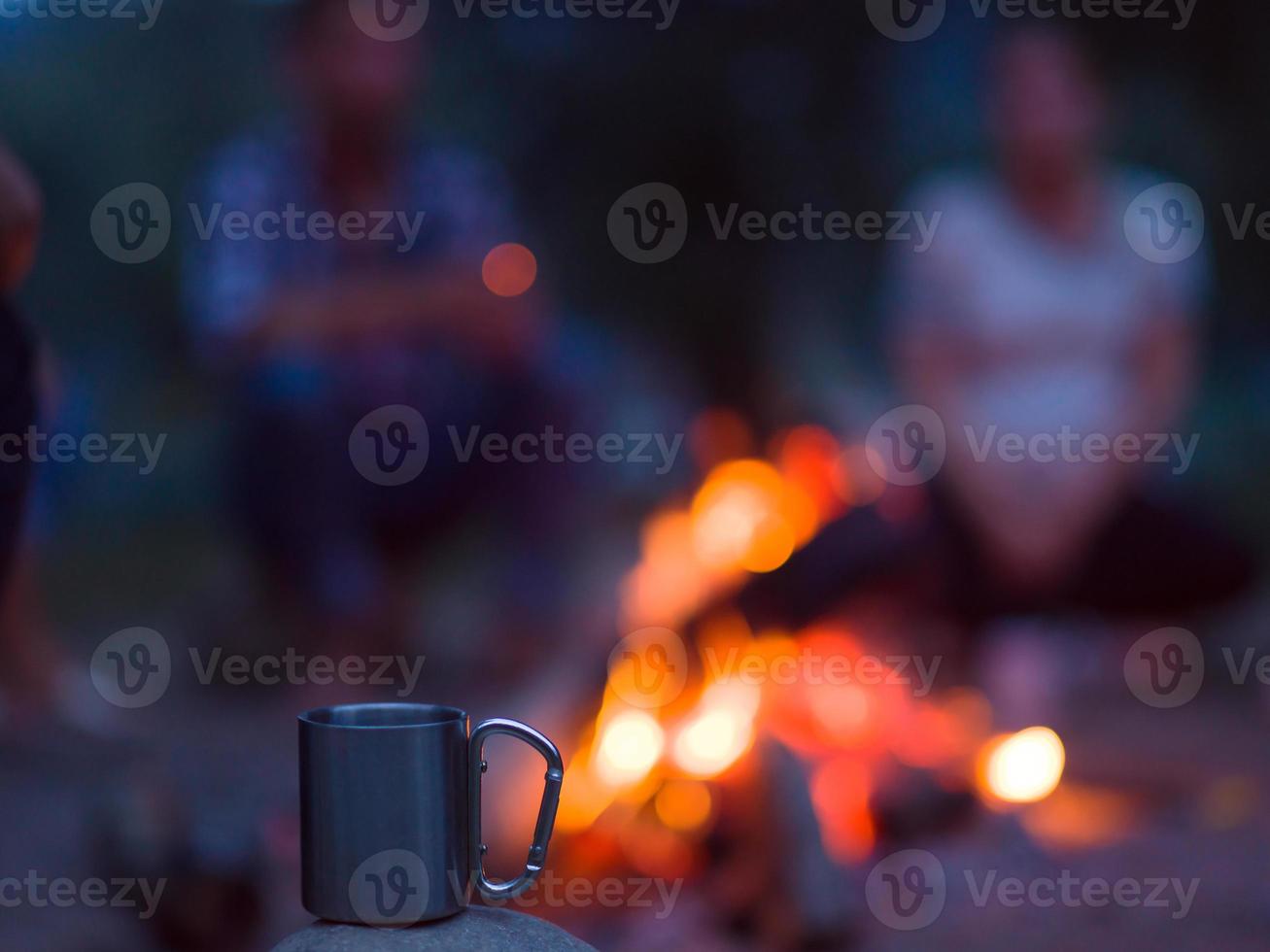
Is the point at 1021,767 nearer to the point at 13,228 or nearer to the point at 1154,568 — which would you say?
the point at 1154,568

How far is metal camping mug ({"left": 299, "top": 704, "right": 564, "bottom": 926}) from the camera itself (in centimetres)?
99

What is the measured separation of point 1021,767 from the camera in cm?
215

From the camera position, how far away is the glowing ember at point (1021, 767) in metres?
2.14

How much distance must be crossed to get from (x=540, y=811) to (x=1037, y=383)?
1986 mm

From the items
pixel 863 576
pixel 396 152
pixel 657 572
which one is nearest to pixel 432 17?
pixel 396 152

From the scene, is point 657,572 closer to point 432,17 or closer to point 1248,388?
point 432,17

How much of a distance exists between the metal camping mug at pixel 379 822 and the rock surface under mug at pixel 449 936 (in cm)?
1

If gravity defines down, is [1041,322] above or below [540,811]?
above

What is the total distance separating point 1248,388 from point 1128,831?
139 centimetres

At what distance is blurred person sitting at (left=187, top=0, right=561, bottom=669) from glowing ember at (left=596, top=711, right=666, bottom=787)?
82 centimetres

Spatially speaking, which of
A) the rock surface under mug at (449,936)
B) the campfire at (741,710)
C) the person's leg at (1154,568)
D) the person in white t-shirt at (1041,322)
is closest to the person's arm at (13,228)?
the rock surface under mug at (449,936)

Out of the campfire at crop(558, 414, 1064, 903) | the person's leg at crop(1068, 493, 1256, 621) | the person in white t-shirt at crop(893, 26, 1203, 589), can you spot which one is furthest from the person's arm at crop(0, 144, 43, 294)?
the person's leg at crop(1068, 493, 1256, 621)

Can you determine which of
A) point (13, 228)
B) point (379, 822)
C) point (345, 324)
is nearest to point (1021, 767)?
point (379, 822)

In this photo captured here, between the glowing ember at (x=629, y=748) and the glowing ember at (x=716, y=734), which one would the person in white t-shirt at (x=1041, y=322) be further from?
the glowing ember at (x=629, y=748)
